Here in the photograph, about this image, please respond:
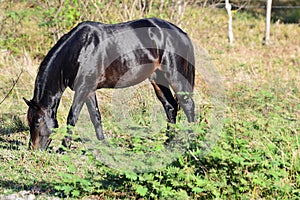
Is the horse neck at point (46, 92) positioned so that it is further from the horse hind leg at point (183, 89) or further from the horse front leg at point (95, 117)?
the horse hind leg at point (183, 89)

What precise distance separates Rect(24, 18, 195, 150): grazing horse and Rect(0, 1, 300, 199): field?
33cm

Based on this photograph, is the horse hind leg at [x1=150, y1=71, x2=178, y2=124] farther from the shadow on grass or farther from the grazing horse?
the shadow on grass

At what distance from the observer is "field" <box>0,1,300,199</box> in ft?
15.9

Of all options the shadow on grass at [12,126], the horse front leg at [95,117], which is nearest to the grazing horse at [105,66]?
the horse front leg at [95,117]

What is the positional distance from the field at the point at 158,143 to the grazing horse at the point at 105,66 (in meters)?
0.33

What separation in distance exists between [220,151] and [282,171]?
0.60m

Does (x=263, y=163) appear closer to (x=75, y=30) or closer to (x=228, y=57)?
(x=75, y=30)

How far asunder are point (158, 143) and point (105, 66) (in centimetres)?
216

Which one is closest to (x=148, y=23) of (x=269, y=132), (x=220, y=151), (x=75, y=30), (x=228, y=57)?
(x=75, y=30)

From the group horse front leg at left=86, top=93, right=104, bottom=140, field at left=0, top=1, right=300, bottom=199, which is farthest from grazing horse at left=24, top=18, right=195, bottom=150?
field at left=0, top=1, right=300, bottom=199

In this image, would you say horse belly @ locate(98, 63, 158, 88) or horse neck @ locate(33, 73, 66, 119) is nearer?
horse neck @ locate(33, 73, 66, 119)

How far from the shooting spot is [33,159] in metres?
6.22

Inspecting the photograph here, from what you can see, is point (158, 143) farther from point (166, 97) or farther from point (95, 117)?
point (166, 97)

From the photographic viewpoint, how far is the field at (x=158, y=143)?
4.84m
